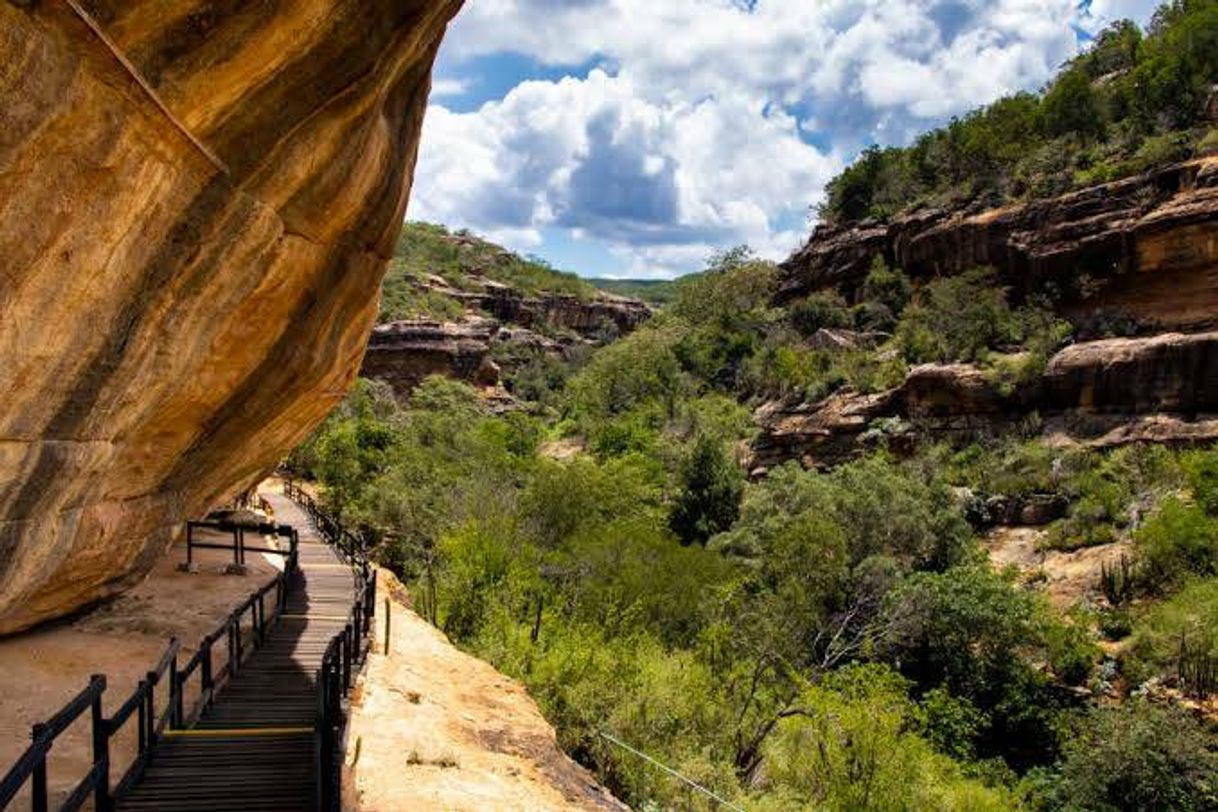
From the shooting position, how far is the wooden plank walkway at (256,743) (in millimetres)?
7516

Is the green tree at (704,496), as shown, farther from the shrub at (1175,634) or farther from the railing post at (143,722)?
the railing post at (143,722)

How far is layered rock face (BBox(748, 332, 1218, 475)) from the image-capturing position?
36250 millimetres

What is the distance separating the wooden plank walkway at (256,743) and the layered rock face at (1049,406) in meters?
35.7

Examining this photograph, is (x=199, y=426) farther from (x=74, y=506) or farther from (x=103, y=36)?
(x=103, y=36)

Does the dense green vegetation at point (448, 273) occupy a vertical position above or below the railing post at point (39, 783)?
above

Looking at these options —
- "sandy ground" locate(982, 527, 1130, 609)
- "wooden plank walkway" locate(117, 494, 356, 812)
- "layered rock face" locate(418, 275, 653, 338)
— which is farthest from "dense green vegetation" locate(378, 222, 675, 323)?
"wooden plank walkway" locate(117, 494, 356, 812)

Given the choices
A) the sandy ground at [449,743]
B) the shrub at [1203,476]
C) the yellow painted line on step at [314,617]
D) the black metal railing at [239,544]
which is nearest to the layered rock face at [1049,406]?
the shrub at [1203,476]

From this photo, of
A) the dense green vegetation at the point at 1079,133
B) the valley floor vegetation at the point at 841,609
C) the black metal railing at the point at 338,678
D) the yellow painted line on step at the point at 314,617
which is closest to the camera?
the black metal railing at the point at 338,678

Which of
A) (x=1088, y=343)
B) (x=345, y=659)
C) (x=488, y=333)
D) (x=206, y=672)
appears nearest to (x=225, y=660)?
(x=206, y=672)

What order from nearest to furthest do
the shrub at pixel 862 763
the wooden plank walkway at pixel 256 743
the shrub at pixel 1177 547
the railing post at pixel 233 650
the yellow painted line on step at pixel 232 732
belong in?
the wooden plank walkway at pixel 256 743 → the yellow painted line on step at pixel 232 732 → the railing post at pixel 233 650 → the shrub at pixel 862 763 → the shrub at pixel 1177 547

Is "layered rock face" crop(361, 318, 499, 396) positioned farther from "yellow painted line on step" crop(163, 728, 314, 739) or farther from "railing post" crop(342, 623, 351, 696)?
"yellow painted line on step" crop(163, 728, 314, 739)

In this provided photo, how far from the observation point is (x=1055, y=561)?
32469 millimetres

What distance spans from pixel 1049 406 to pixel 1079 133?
2423 centimetres

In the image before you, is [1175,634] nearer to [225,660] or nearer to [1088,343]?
[1088,343]
